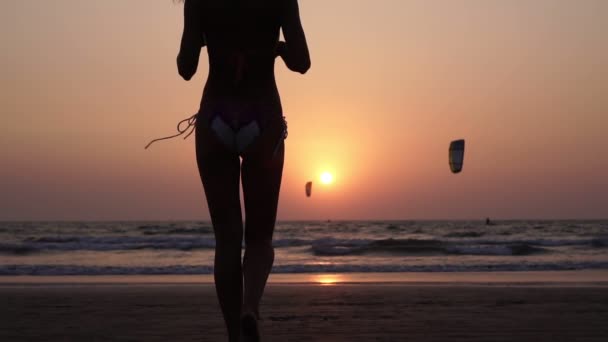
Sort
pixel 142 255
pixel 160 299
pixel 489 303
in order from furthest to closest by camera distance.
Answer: pixel 142 255 → pixel 160 299 → pixel 489 303


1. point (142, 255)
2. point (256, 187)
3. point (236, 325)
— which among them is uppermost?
point (256, 187)

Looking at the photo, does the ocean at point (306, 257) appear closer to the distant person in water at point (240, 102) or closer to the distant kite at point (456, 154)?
the distant kite at point (456, 154)

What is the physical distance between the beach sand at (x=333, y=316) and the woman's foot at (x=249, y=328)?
1971 mm

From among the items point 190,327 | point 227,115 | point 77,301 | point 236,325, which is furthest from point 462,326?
point 77,301

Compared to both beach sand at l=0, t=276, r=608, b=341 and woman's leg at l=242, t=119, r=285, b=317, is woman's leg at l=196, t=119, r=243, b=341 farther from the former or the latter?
beach sand at l=0, t=276, r=608, b=341

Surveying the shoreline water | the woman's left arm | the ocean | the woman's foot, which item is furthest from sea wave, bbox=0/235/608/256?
the woman's left arm

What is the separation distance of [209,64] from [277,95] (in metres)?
0.28

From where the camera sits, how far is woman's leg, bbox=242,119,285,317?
10.1ft

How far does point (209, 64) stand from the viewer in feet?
10.3

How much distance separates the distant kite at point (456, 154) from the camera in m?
25.8

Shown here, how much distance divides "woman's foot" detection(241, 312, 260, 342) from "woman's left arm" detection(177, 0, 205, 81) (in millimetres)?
953

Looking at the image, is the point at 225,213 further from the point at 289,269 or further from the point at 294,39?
the point at 289,269

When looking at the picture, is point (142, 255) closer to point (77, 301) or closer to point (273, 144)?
point (77, 301)

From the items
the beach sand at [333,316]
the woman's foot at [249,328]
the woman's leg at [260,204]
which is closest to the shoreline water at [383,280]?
the beach sand at [333,316]
